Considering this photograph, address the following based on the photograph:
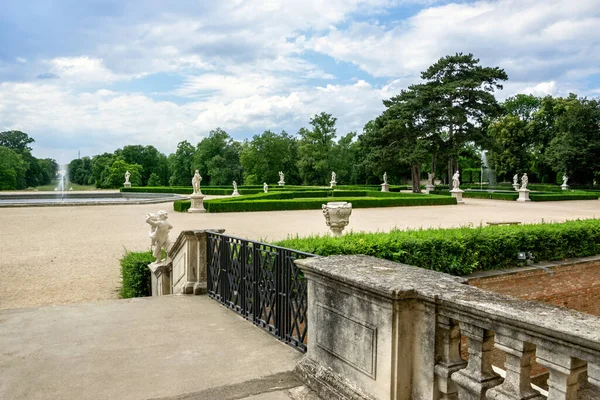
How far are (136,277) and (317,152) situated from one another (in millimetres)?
49866

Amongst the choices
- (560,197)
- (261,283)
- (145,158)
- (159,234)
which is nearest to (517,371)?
(261,283)

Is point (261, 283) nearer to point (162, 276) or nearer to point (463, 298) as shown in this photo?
point (463, 298)

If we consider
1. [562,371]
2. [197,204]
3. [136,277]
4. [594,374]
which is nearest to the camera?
[594,374]

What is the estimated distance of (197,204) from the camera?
79.2 ft

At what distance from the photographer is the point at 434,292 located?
2600 mm

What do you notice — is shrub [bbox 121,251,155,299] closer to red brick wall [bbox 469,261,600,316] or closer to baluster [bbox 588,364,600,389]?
red brick wall [bbox 469,261,600,316]

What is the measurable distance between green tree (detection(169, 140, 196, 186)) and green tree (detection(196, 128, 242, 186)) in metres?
2.53

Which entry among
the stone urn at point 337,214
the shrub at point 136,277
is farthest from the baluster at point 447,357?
the stone urn at point 337,214

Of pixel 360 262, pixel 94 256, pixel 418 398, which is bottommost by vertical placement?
pixel 94 256

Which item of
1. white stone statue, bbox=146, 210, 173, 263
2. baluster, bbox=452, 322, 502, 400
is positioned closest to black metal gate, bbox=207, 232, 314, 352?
baluster, bbox=452, 322, 502, 400

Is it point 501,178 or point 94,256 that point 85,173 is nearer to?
point 501,178

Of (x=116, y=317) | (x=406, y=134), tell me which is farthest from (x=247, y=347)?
(x=406, y=134)

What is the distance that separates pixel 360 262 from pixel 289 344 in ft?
4.53

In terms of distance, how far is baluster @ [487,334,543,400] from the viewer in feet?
6.95
